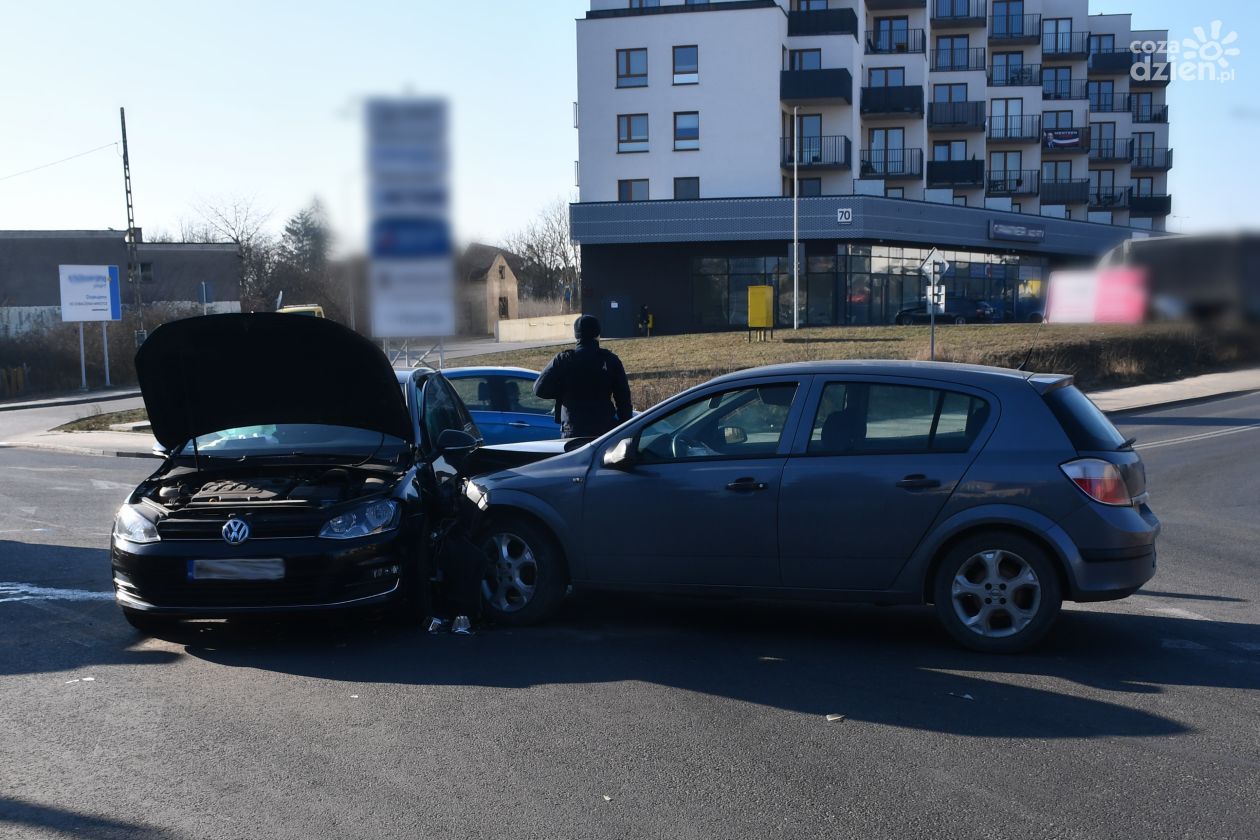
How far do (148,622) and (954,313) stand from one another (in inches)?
1565

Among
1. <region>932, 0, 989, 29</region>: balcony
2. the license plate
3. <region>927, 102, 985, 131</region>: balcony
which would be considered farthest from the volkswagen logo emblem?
<region>932, 0, 989, 29</region>: balcony

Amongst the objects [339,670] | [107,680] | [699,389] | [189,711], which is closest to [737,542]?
[699,389]

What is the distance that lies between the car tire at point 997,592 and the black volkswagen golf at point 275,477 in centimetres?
325

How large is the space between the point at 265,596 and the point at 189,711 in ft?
3.47

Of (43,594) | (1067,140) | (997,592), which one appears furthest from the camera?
(43,594)

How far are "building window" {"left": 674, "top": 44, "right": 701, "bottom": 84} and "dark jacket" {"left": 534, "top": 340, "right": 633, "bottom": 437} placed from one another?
4357 centimetres

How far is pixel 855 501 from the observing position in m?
6.65

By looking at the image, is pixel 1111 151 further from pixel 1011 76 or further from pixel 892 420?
pixel 1011 76

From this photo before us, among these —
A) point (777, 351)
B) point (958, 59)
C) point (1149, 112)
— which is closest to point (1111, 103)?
point (1149, 112)

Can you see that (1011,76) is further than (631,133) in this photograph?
Yes

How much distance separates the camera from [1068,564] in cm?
632

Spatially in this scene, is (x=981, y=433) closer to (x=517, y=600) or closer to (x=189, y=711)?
(x=517, y=600)

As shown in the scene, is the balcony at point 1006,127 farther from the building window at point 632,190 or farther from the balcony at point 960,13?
the building window at point 632,190

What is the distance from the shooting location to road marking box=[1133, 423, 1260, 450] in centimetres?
1995
